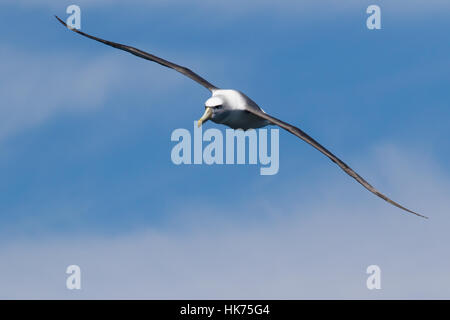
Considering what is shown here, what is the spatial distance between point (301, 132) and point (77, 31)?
32.6 feet

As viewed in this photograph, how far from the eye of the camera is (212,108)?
2659 centimetres

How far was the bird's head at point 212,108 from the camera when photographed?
26.5 m

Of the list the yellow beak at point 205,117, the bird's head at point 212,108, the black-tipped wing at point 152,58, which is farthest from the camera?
the black-tipped wing at point 152,58

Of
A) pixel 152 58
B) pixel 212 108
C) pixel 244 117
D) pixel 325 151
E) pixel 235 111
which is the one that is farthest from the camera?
pixel 152 58

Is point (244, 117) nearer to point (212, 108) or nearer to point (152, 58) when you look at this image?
point (212, 108)

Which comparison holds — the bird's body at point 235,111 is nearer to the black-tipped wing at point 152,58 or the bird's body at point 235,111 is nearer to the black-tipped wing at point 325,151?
the black-tipped wing at point 325,151

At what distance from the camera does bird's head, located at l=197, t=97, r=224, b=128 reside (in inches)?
1042

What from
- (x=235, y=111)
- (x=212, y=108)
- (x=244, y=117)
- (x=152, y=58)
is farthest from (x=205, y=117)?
(x=152, y=58)

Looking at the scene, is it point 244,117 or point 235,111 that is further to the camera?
point 244,117

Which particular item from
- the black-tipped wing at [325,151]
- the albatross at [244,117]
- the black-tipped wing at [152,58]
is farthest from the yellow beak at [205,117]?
the black-tipped wing at [152,58]

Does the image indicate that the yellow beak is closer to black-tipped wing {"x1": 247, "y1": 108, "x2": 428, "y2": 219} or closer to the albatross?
the albatross

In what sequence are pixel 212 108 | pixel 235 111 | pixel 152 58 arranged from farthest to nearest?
pixel 152 58 < pixel 235 111 < pixel 212 108

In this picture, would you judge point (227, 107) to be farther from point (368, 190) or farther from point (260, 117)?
point (368, 190)

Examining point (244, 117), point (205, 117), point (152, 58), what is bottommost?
point (205, 117)
